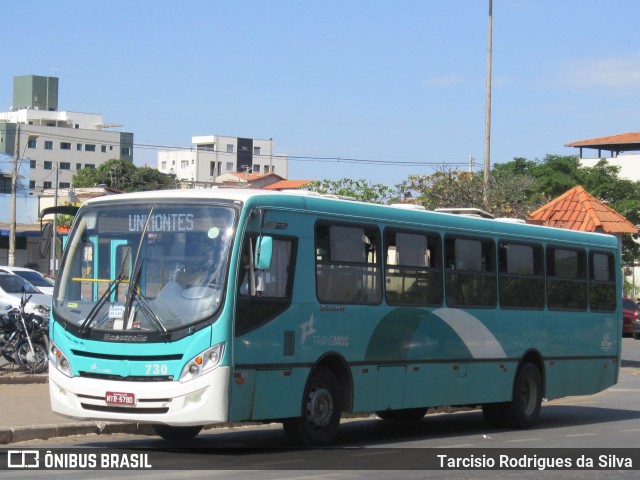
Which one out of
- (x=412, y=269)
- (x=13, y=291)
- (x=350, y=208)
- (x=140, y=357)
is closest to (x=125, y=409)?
(x=140, y=357)

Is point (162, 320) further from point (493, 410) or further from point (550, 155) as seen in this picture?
point (550, 155)

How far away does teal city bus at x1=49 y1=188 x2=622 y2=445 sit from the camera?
1148 cm

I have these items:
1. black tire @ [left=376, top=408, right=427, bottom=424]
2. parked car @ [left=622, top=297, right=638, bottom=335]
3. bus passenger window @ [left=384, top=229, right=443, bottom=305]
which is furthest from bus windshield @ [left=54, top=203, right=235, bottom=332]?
parked car @ [left=622, top=297, right=638, bottom=335]

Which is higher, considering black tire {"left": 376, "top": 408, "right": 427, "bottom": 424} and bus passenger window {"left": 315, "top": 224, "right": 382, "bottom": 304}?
bus passenger window {"left": 315, "top": 224, "right": 382, "bottom": 304}

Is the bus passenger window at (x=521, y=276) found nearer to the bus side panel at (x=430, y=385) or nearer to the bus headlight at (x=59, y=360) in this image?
the bus side panel at (x=430, y=385)

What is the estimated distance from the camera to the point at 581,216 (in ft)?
103

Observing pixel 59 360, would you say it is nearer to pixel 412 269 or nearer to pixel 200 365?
pixel 200 365

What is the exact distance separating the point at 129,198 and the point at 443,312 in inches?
192

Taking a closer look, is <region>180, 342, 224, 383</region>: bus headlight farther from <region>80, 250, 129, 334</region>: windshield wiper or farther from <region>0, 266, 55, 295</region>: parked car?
<region>0, 266, 55, 295</region>: parked car

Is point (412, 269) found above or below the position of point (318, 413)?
above

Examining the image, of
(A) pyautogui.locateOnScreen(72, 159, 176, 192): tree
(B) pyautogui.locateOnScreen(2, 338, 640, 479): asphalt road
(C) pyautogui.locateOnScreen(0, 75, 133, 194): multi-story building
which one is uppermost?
(C) pyautogui.locateOnScreen(0, 75, 133, 194): multi-story building

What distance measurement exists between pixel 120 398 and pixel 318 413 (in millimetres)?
2464

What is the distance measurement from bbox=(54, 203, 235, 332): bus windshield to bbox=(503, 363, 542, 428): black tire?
6.66 meters

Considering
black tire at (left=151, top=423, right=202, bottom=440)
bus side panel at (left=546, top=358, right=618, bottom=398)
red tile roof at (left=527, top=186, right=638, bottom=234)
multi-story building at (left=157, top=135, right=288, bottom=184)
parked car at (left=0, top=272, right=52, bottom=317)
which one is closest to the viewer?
black tire at (left=151, top=423, right=202, bottom=440)
